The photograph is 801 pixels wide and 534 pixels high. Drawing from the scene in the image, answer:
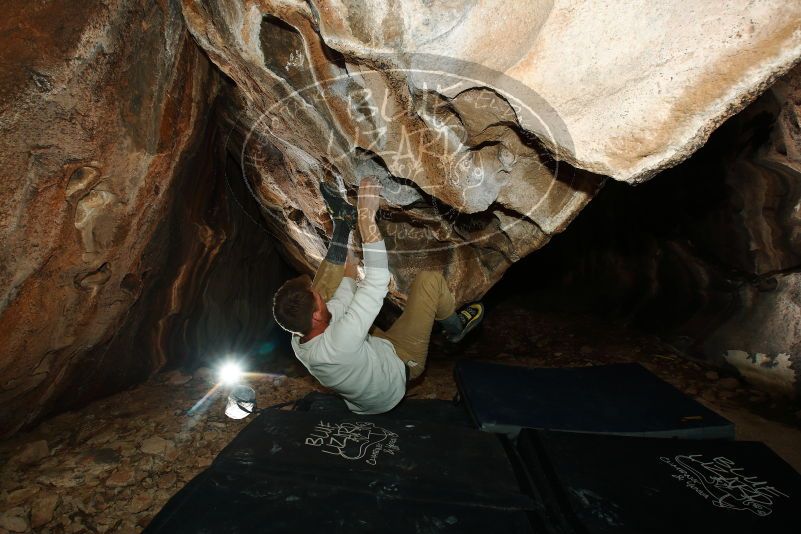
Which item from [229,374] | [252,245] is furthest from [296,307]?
[252,245]

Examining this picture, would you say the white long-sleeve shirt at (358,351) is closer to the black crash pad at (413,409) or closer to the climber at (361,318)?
the climber at (361,318)

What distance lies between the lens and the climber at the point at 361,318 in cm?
239

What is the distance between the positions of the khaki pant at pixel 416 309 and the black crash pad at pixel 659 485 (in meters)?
1.10

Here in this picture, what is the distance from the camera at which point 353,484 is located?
188 cm

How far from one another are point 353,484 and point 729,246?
4034 millimetres

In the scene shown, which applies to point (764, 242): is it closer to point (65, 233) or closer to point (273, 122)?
point (273, 122)

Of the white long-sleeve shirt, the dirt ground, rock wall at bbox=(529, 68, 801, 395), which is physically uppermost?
rock wall at bbox=(529, 68, 801, 395)

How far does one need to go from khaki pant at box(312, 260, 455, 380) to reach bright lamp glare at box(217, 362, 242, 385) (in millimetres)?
1618

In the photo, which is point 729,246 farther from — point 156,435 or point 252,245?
point 156,435

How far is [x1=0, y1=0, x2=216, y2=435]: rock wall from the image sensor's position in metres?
1.96

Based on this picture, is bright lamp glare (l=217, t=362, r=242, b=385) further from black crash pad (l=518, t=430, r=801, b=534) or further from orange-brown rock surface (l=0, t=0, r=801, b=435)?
black crash pad (l=518, t=430, r=801, b=534)

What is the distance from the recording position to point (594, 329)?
535cm

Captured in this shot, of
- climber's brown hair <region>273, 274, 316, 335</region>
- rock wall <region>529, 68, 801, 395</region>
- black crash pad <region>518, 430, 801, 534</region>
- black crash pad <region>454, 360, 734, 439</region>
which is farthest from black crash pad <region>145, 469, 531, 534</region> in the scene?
rock wall <region>529, 68, 801, 395</region>

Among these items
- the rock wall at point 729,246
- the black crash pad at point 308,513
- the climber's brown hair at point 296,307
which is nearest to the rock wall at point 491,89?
the climber's brown hair at point 296,307
